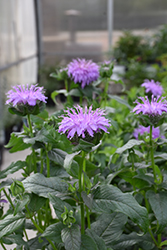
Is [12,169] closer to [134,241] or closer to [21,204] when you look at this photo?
[21,204]

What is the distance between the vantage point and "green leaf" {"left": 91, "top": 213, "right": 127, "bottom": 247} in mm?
557

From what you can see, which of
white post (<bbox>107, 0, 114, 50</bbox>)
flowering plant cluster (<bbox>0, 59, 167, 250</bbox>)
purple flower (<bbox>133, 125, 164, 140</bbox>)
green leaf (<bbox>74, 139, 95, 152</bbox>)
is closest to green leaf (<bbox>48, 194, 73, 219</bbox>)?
flowering plant cluster (<bbox>0, 59, 167, 250</bbox>)

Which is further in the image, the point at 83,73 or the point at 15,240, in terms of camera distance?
the point at 83,73

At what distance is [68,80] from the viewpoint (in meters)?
0.89

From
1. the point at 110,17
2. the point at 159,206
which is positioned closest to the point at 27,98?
the point at 159,206

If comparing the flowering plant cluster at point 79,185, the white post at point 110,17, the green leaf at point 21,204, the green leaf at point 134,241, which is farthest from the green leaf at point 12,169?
the white post at point 110,17

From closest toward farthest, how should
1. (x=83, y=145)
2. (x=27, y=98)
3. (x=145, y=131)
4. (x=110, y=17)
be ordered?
(x=83, y=145) → (x=27, y=98) → (x=145, y=131) → (x=110, y=17)

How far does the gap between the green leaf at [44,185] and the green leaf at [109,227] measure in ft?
0.41

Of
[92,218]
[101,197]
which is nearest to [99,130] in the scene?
[101,197]

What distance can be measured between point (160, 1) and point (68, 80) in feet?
12.5

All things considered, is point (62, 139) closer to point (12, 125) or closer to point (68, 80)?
point (68, 80)

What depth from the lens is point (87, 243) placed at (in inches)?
19.0

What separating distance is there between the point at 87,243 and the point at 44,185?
12 cm

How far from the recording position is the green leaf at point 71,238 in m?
0.45
